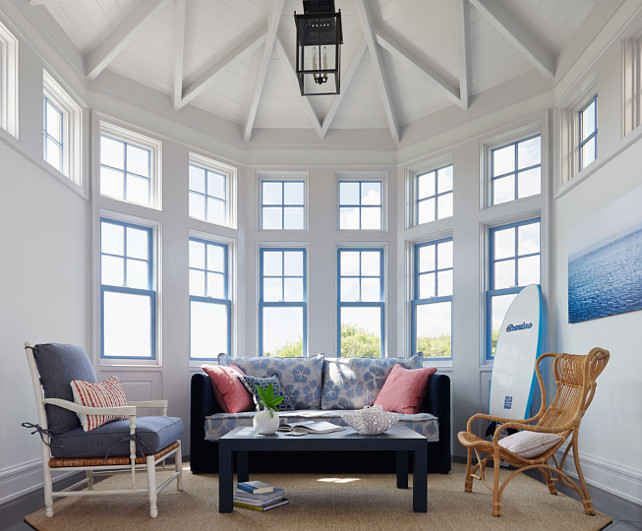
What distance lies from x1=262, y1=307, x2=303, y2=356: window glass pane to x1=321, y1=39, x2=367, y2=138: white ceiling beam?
2070 millimetres

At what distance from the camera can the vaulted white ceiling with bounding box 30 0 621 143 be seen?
18.2 ft

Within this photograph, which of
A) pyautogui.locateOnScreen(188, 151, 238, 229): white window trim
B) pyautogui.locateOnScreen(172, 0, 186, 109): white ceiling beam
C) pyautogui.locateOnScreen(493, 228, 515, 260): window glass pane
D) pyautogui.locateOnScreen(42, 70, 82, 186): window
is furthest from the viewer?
pyautogui.locateOnScreen(188, 151, 238, 229): white window trim

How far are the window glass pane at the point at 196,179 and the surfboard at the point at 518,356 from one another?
3460 millimetres

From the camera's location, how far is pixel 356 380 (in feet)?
20.4

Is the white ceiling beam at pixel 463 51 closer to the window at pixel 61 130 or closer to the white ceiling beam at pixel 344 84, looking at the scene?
the white ceiling beam at pixel 344 84

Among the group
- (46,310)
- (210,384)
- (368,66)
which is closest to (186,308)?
(210,384)

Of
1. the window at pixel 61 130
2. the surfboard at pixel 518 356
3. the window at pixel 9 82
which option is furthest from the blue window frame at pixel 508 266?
the window at pixel 9 82

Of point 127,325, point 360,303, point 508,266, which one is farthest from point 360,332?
point 127,325

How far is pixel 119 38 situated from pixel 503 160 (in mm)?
3827

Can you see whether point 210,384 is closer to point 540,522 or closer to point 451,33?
point 540,522

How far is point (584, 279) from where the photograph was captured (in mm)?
4969

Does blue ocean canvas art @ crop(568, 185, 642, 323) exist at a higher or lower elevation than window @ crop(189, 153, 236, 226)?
lower

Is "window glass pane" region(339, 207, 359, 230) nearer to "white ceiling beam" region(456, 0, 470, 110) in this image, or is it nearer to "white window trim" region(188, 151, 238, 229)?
"white window trim" region(188, 151, 238, 229)

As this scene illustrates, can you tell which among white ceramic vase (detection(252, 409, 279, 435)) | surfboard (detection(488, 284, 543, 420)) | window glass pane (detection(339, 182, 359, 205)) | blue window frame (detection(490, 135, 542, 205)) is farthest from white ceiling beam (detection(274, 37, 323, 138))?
white ceramic vase (detection(252, 409, 279, 435))
